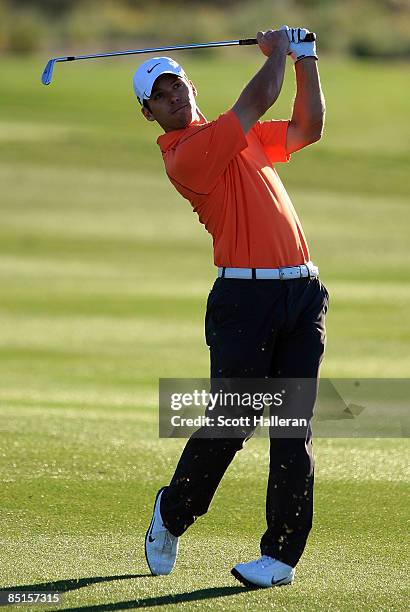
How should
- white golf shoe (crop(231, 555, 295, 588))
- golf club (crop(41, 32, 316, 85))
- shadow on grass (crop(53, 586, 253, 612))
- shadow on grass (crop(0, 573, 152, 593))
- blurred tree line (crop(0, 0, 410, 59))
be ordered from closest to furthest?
1. shadow on grass (crop(53, 586, 253, 612))
2. shadow on grass (crop(0, 573, 152, 593))
3. white golf shoe (crop(231, 555, 295, 588))
4. golf club (crop(41, 32, 316, 85))
5. blurred tree line (crop(0, 0, 410, 59))

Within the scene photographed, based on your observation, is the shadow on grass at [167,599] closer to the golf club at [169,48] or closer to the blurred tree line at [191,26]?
the golf club at [169,48]

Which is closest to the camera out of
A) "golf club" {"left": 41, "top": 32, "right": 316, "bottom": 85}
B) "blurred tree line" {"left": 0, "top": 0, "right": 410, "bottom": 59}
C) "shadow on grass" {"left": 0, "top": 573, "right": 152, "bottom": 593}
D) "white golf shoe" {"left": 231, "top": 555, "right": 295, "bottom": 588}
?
"shadow on grass" {"left": 0, "top": 573, "right": 152, "bottom": 593}

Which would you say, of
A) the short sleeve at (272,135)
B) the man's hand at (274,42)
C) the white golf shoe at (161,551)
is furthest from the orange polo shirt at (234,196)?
the white golf shoe at (161,551)

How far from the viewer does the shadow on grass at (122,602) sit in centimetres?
462

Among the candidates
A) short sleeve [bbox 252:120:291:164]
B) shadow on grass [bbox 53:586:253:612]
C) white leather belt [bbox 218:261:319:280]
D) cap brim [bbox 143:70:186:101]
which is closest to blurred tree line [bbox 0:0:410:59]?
short sleeve [bbox 252:120:291:164]

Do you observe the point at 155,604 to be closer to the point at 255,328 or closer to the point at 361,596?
the point at 361,596

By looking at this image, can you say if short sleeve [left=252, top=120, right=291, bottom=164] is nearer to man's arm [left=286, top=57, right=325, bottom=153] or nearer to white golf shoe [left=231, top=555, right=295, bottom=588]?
man's arm [left=286, top=57, right=325, bottom=153]

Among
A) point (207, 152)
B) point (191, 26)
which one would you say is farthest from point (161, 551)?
point (191, 26)

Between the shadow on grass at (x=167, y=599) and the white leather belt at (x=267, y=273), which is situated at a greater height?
the white leather belt at (x=267, y=273)

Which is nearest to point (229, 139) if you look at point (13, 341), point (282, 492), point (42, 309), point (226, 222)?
point (226, 222)

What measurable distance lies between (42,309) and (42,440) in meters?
5.61

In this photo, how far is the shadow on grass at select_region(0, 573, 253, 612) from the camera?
462 centimetres

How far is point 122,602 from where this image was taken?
4.67 meters

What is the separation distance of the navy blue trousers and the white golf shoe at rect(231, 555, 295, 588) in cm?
3
